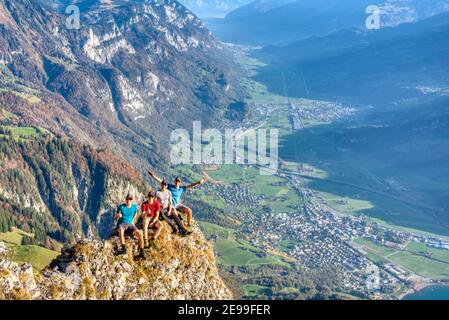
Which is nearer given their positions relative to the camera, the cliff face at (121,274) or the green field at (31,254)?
the cliff face at (121,274)

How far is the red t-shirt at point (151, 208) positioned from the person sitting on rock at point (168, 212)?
70.0 inches

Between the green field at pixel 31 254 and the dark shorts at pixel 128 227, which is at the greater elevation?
the dark shorts at pixel 128 227

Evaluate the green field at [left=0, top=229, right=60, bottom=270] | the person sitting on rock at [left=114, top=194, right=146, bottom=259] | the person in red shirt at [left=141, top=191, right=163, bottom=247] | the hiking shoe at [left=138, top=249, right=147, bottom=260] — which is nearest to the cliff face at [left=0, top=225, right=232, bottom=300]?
the hiking shoe at [left=138, top=249, right=147, bottom=260]

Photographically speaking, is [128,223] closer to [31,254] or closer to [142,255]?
[142,255]

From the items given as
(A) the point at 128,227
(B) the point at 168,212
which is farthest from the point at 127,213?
(B) the point at 168,212

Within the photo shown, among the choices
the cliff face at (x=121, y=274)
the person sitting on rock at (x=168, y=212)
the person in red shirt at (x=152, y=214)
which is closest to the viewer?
the cliff face at (x=121, y=274)

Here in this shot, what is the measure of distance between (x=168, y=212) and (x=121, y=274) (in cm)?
758

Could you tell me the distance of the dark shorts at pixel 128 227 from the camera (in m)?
37.3

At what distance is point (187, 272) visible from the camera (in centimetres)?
4081

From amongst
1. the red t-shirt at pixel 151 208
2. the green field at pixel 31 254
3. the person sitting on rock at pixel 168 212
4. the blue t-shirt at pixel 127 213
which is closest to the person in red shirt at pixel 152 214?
the red t-shirt at pixel 151 208

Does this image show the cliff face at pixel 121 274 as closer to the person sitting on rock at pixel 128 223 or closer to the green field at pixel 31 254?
the person sitting on rock at pixel 128 223

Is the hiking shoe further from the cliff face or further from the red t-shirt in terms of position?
the red t-shirt

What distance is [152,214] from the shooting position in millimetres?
39625
